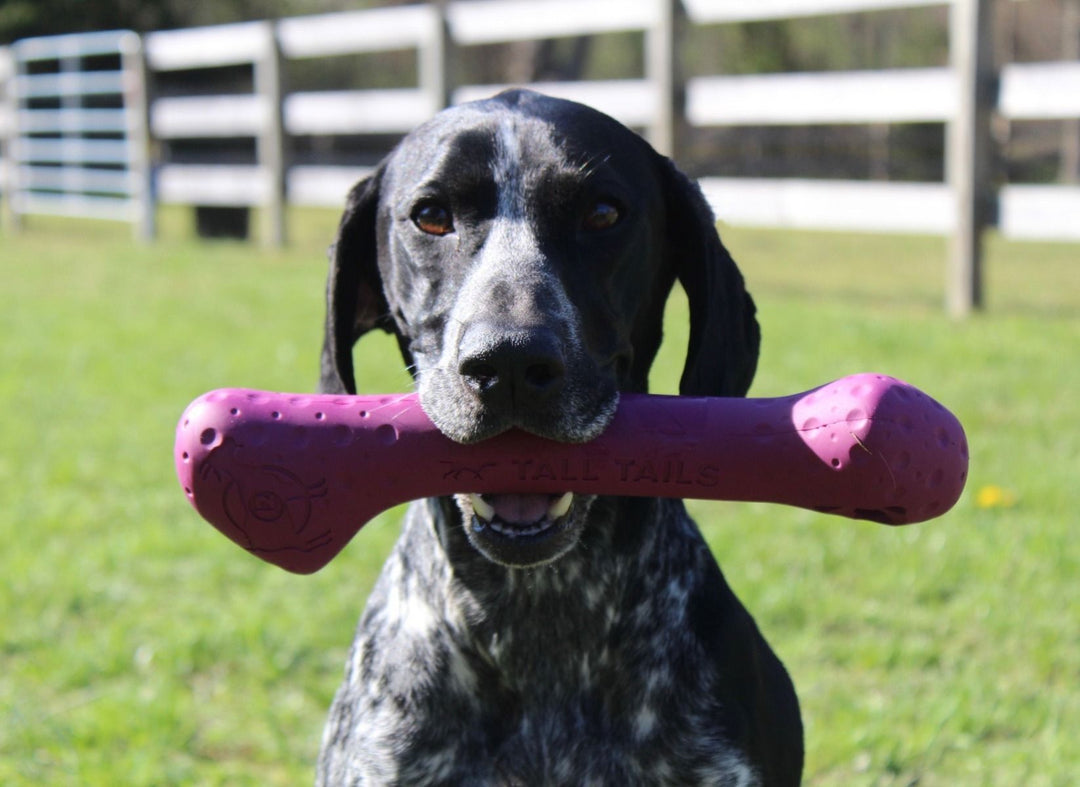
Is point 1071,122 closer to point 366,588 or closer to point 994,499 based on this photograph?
point 994,499

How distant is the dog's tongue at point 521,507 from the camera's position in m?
2.45

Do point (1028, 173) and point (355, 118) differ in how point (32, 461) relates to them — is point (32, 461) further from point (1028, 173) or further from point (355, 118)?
point (1028, 173)

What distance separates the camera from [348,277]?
3.11 m

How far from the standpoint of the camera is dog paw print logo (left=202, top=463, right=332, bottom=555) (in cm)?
221

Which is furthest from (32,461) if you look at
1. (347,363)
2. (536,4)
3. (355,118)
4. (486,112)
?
→ (355,118)

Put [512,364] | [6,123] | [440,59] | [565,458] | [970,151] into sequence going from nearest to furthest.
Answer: [512,364] < [565,458] < [970,151] < [440,59] < [6,123]

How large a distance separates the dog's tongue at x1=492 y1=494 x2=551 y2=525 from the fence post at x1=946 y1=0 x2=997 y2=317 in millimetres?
7346

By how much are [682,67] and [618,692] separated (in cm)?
886

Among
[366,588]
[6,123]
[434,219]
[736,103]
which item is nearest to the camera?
[434,219]

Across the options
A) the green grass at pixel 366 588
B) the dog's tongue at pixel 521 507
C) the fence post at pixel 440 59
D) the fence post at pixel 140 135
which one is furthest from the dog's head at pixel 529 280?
the fence post at pixel 140 135

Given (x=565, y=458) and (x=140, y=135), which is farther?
(x=140, y=135)

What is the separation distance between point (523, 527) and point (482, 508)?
94mm

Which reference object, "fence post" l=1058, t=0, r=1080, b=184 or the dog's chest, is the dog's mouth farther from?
"fence post" l=1058, t=0, r=1080, b=184

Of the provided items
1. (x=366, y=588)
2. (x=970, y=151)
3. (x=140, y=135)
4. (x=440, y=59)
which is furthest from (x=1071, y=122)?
(x=366, y=588)
